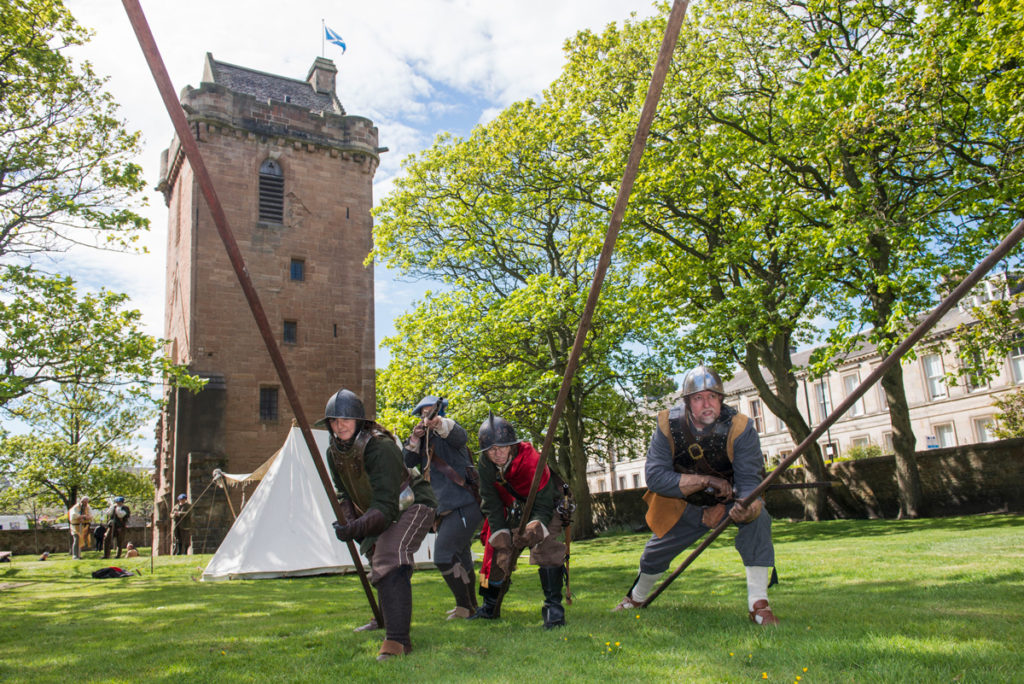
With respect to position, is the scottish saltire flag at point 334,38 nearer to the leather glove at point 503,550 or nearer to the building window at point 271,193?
the building window at point 271,193

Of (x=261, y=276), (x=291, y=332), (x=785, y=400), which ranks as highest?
(x=261, y=276)

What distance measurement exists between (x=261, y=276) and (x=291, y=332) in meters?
2.54

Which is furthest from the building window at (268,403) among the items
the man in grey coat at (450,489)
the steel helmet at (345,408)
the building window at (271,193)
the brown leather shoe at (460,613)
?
the steel helmet at (345,408)

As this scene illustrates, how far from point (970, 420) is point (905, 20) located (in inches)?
1183

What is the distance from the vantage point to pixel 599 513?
33.5 meters

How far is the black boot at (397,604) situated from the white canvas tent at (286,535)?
8.09 m

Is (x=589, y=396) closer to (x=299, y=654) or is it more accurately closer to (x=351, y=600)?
(x=351, y=600)

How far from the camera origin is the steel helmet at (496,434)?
19.0 feet

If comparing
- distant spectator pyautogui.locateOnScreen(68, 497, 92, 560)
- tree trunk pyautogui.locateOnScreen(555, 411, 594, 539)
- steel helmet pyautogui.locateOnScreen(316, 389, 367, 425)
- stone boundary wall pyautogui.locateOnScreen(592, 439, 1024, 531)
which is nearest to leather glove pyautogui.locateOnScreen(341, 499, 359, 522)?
steel helmet pyautogui.locateOnScreen(316, 389, 367, 425)

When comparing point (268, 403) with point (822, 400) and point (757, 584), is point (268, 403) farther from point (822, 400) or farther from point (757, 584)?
point (822, 400)

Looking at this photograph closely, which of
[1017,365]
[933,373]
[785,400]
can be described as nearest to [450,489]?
[785,400]

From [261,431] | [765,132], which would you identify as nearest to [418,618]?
[765,132]

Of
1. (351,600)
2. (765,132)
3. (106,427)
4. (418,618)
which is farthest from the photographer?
(106,427)

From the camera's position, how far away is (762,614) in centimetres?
495
